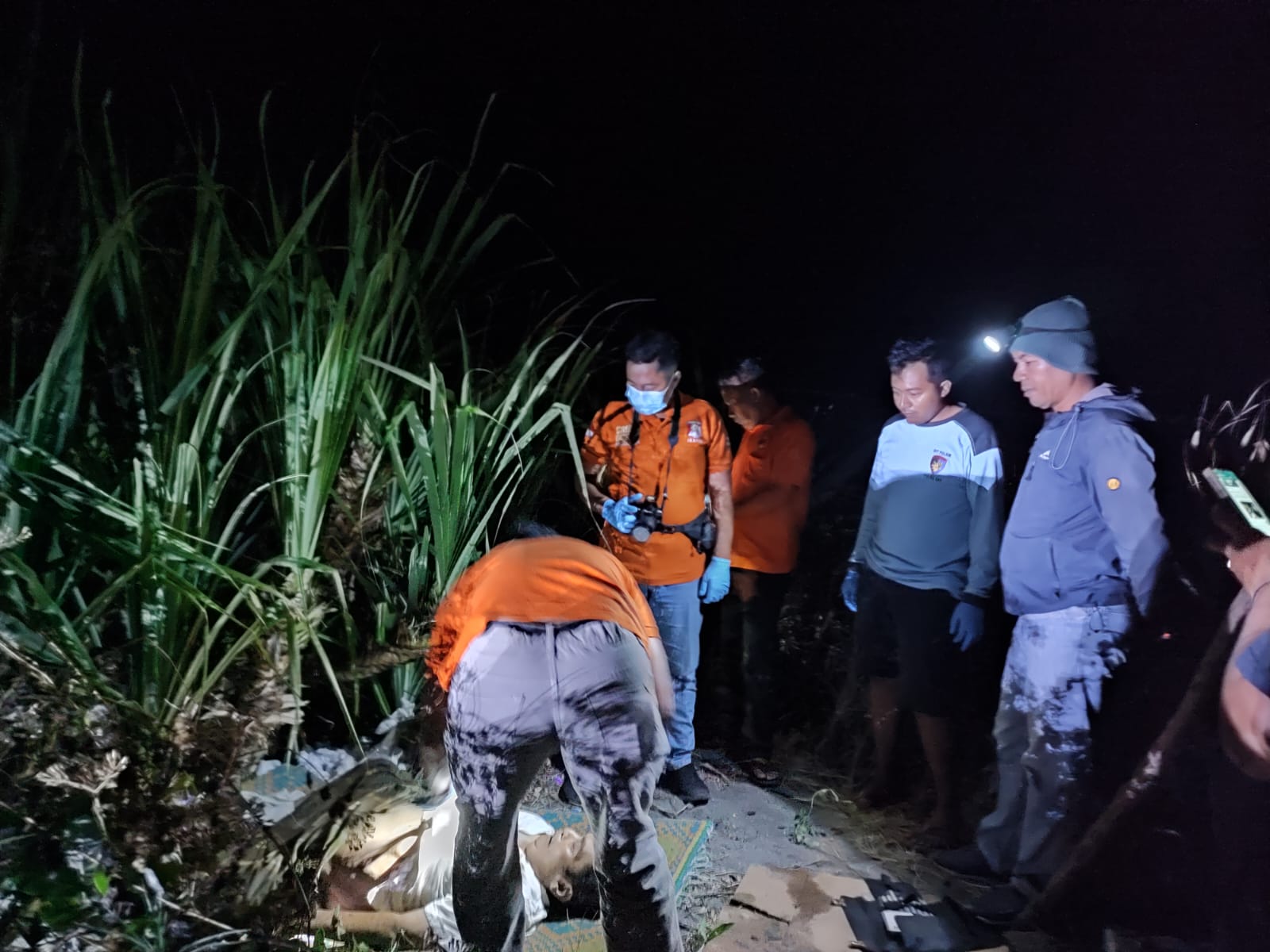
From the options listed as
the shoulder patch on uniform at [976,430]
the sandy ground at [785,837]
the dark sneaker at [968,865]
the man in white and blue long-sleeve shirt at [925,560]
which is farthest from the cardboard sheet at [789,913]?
the shoulder patch on uniform at [976,430]

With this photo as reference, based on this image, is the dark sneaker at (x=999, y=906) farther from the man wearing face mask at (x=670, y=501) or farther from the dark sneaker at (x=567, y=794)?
the dark sneaker at (x=567, y=794)

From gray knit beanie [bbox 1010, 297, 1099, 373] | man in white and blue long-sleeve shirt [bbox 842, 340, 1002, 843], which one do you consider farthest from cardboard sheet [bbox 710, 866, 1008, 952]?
gray knit beanie [bbox 1010, 297, 1099, 373]

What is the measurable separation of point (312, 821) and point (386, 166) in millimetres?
1275

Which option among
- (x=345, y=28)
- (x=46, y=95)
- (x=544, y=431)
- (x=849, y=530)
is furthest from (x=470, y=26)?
(x=849, y=530)

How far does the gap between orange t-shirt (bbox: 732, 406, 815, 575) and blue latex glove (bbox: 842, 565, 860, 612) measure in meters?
0.13

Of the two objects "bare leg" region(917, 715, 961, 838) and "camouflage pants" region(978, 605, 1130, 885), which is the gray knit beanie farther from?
"bare leg" region(917, 715, 961, 838)

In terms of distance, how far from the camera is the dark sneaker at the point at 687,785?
1629 mm

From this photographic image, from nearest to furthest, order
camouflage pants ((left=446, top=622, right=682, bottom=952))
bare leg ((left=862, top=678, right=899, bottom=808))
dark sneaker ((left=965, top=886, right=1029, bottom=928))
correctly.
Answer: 1. camouflage pants ((left=446, top=622, right=682, bottom=952))
2. dark sneaker ((left=965, top=886, right=1029, bottom=928))
3. bare leg ((left=862, top=678, right=899, bottom=808))

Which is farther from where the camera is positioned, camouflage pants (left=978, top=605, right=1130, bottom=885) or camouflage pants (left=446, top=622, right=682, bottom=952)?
camouflage pants (left=978, top=605, right=1130, bottom=885)

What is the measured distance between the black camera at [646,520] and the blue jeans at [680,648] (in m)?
0.13

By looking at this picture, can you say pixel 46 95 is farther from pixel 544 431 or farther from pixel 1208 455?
pixel 1208 455

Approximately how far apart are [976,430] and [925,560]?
30cm

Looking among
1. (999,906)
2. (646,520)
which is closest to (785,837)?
(999,906)

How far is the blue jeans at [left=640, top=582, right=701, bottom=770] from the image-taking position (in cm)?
163
